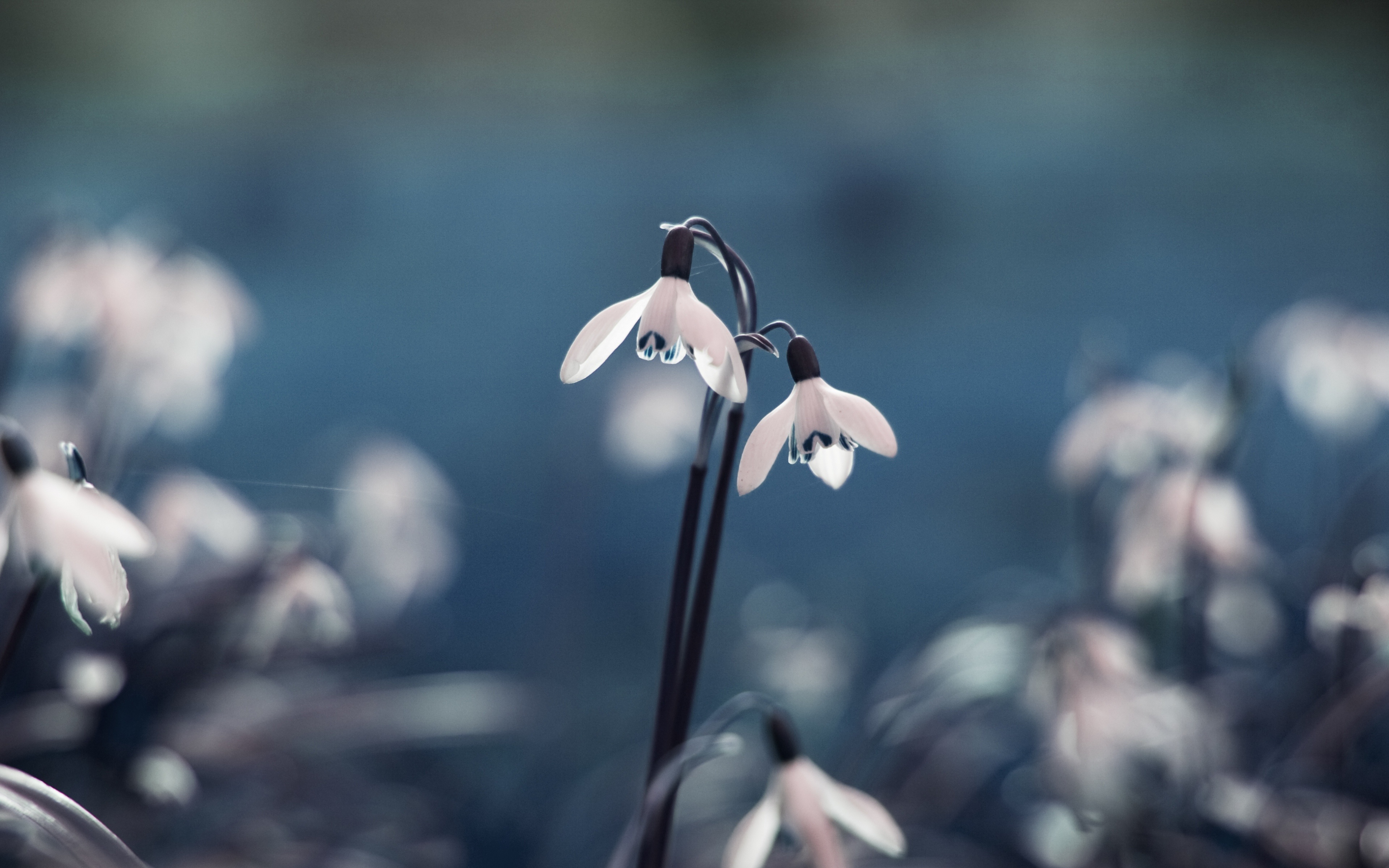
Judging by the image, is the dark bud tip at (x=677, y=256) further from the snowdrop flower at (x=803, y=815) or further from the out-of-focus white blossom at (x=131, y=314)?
the out-of-focus white blossom at (x=131, y=314)

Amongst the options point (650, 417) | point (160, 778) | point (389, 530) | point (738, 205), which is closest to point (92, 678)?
point (160, 778)

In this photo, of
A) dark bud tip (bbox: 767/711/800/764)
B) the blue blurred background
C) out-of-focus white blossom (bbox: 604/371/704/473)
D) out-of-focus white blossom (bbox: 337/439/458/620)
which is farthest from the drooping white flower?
the blue blurred background

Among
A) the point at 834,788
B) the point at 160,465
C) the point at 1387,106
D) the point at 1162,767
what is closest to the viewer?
the point at 834,788

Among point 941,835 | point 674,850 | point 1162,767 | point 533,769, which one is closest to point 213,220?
point 533,769

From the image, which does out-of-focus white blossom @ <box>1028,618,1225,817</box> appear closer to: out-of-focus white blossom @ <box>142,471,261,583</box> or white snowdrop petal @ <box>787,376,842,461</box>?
white snowdrop petal @ <box>787,376,842,461</box>

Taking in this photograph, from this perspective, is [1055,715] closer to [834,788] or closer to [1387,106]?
[834,788]
